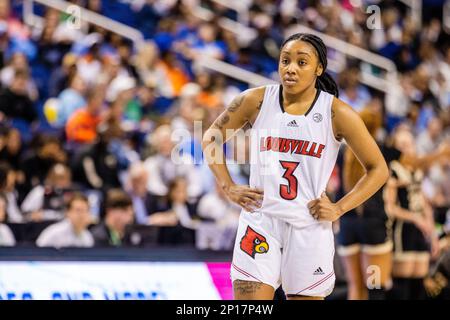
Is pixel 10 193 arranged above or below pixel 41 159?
below

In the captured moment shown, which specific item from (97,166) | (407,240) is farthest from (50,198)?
(407,240)

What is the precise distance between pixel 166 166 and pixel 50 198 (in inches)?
59.1

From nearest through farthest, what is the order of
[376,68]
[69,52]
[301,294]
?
[301,294] < [69,52] < [376,68]

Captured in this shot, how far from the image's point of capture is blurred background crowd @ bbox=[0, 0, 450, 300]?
300 inches

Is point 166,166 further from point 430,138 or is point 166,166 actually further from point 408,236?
point 430,138

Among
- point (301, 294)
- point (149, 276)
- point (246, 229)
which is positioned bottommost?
point (149, 276)

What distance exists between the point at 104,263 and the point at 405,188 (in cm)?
268

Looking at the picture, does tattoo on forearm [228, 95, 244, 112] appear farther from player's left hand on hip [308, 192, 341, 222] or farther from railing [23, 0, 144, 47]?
railing [23, 0, 144, 47]

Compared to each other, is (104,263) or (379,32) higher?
(379,32)

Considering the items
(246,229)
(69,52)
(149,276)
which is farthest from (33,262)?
(69,52)

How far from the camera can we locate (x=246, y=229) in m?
4.43

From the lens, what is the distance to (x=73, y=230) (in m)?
7.11

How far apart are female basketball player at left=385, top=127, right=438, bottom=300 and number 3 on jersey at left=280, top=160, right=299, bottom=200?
131 inches

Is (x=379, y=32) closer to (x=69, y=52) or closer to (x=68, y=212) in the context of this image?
(x=69, y=52)
